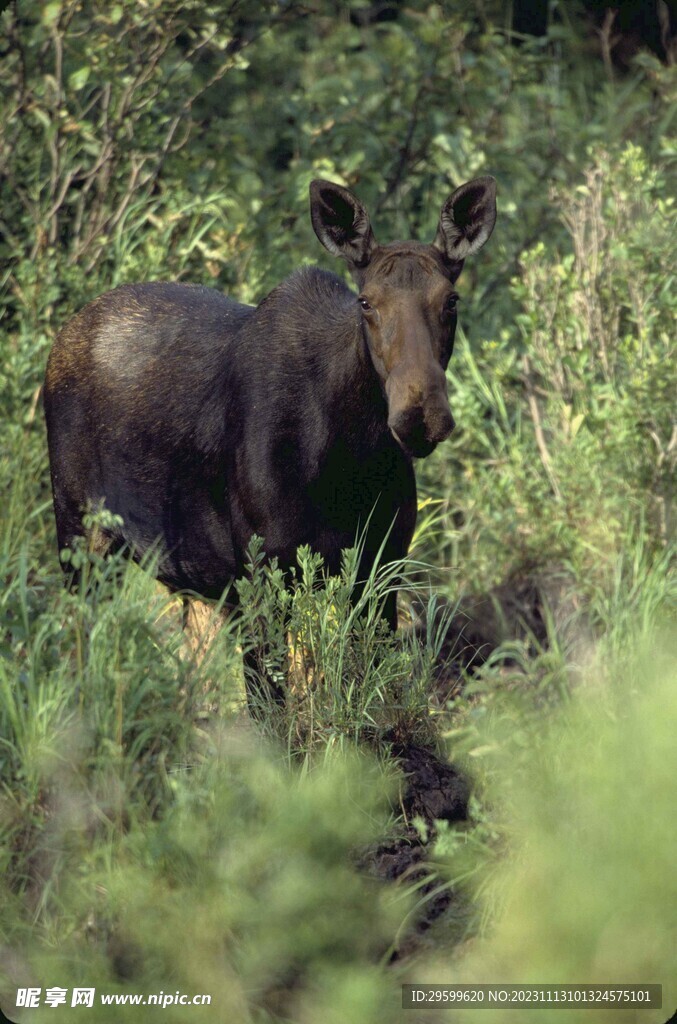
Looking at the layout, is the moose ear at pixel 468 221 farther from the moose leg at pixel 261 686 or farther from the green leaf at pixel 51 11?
the green leaf at pixel 51 11

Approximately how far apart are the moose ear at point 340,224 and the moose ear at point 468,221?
0.29 meters

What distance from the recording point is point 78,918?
397cm

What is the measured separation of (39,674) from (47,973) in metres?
1.07

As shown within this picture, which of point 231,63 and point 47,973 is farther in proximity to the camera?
point 231,63

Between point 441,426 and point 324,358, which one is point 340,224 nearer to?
point 324,358

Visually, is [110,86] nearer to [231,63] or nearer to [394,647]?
[231,63]

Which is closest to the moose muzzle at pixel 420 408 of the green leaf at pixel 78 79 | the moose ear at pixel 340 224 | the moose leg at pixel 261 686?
the moose ear at pixel 340 224

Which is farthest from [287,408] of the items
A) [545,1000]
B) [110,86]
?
[110,86]

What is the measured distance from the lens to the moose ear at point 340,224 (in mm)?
5445

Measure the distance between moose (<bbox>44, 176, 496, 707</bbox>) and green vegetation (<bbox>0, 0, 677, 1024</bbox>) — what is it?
11.2 inches

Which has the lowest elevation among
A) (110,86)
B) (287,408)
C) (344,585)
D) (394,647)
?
(394,647)

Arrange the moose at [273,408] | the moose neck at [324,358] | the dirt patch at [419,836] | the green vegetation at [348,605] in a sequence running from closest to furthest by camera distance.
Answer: the green vegetation at [348,605] < the dirt patch at [419,836] < the moose at [273,408] < the moose neck at [324,358]

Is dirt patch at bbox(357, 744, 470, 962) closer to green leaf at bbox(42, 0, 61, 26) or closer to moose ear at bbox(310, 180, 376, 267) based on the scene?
moose ear at bbox(310, 180, 376, 267)

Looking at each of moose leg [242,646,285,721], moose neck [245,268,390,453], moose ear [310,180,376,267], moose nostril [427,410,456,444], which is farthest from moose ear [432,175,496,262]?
moose leg [242,646,285,721]
